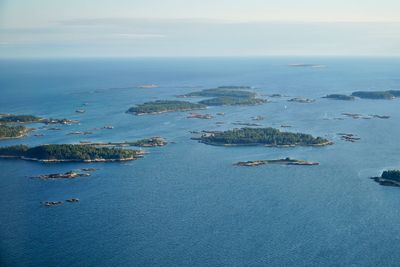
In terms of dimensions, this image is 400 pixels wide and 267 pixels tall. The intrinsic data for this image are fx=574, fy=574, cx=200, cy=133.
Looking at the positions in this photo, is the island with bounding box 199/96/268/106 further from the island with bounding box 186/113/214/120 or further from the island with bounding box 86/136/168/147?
the island with bounding box 86/136/168/147

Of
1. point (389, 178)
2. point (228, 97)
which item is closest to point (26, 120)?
point (228, 97)

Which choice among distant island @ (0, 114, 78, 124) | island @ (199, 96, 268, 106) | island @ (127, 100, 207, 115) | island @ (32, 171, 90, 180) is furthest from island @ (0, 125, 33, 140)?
island @ (199, 96, 268, 106)

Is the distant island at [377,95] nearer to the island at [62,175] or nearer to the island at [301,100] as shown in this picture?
the island at [301,100]

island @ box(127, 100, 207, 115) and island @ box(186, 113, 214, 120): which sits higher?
island @ box(127, 100, 207, 115)

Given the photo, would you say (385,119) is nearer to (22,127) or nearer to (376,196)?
(376,196)

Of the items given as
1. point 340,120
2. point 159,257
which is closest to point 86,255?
point 159,257
